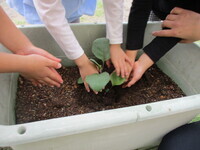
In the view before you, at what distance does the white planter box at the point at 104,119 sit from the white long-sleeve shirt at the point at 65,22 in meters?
0.12

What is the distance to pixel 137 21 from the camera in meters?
0.72

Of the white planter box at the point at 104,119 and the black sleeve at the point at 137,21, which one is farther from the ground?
the black sleeve at the point at 137,21

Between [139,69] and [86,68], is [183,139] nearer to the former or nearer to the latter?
[139,69]

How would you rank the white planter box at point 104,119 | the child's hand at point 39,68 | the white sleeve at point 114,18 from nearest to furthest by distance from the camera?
the white planter box at point 104,119, the child's hand at point 39,68, the white sleeve at point 114,18

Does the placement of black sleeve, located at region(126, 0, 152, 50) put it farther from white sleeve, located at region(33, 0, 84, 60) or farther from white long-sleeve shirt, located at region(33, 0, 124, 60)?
white sleeve, located at region(33, 0, 84, 60)

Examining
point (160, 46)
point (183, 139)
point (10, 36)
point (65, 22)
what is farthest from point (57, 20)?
point (183, 139)

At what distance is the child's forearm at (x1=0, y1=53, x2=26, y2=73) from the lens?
0.50m

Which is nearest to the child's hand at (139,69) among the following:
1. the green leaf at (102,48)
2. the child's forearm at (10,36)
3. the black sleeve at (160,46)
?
the black sleeve at (160,46)

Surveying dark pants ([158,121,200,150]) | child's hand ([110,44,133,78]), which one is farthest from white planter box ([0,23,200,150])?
child's hand ([110,44,133,78])

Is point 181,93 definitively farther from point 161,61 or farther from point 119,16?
point 119,16

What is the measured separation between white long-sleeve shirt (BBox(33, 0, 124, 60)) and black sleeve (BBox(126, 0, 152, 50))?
53mm

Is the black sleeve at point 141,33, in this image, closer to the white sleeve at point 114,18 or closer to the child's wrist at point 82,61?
the white sleeve at point 114,18

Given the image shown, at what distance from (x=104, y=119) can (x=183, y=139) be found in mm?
476

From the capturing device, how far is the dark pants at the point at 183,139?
28.2 inches
